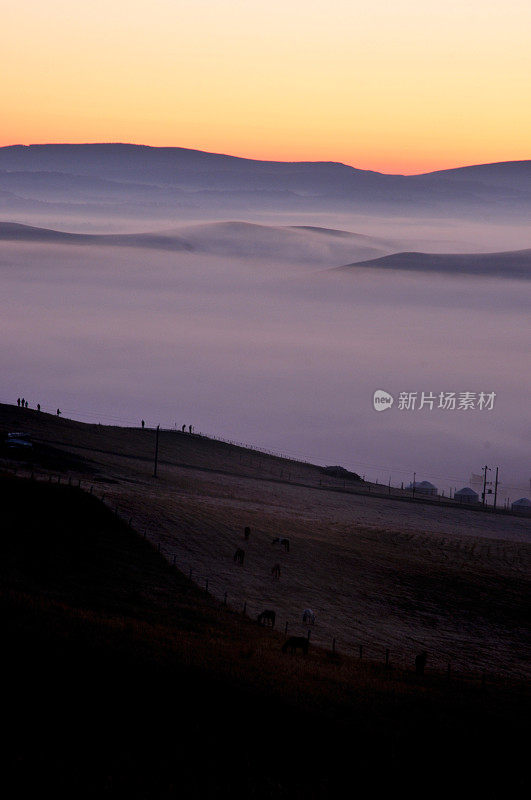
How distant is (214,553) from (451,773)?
32389 mm

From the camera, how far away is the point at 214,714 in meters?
24.1

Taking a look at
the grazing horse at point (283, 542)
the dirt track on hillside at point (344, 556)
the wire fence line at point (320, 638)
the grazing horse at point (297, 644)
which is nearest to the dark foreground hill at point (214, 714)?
the grazing horse at point (297, 644)

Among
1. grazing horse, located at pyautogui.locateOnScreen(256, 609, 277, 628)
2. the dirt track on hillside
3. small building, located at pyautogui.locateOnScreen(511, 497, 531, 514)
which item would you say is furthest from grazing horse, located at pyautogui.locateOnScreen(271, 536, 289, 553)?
small building, located at pyautogui.locateOnScreen(511, 497, 531, 514)

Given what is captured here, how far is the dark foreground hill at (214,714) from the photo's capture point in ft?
66.6

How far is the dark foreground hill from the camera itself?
2030 cm

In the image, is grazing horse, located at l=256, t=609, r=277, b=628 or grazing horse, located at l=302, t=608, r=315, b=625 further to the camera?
grazing horse, located at l=302, t=608, r=315, b=625

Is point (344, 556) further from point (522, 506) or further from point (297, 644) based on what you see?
point (522, 506)

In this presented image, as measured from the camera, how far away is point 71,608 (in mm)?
33844

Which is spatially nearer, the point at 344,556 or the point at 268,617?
the point at 268,617

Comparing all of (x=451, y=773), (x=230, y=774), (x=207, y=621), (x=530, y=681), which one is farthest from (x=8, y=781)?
(x=530, y=681)

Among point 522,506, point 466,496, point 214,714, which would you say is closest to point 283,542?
point 214,714

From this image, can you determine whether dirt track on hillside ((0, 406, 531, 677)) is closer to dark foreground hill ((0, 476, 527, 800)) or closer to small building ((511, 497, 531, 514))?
dark foreground hill ((0, 476, 527, 800))

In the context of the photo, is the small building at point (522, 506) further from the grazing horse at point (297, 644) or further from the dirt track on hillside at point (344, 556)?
the grazing horse at point (297, 644)

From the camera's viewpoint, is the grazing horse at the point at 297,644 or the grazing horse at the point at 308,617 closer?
the grazing horse at the point at 297,644
